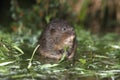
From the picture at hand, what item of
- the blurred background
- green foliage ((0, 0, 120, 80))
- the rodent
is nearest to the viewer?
green foliage ((0, 0, 120, 80))

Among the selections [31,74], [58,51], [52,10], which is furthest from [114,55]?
[52,10]

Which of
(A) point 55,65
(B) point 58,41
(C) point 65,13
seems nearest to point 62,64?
(A) point 55,65

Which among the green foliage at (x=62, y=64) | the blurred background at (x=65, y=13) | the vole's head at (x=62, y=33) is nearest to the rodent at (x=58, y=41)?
the vole's head at (x=62, y=33)

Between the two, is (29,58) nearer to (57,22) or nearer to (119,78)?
(57,22)

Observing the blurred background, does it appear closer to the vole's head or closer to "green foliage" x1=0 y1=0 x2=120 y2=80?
"green foliage" x1=0 y1=0 x2=120 y2=80

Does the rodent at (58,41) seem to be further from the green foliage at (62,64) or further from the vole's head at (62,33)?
the green foliage at (62,64)

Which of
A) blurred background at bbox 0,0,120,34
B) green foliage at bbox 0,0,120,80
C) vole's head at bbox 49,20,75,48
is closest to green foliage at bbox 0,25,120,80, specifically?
green foliage at bbox 0,0,120,80

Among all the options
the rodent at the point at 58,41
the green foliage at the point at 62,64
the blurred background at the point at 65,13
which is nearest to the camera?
the green foliage at the point at 62,64

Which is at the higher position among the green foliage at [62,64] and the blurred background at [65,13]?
the blurred background at [65,13]
